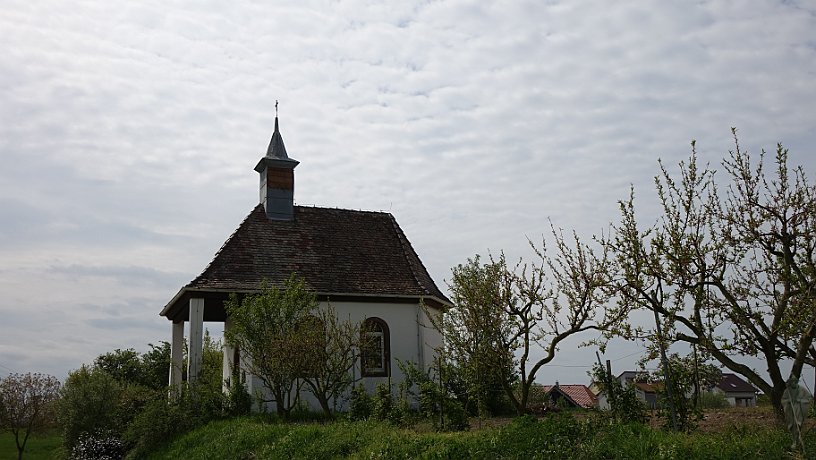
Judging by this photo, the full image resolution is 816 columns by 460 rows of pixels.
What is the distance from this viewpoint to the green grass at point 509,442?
9.19 m

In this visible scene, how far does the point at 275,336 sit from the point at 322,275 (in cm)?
510

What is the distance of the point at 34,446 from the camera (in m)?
34.8

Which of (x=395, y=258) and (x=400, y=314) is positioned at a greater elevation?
(x=395, y=258)

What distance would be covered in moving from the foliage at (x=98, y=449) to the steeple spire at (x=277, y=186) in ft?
29.3

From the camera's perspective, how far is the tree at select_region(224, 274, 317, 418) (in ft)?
59.0

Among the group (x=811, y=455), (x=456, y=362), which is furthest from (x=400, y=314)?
(x=811, y=455)

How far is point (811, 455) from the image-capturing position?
8430 millimetres

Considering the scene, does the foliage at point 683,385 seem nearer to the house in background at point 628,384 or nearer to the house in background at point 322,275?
the house in background at point 628,384

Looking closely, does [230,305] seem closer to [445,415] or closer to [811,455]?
[445,415]

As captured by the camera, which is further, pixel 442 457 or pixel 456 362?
pixel 456 362

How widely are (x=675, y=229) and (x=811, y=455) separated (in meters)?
3.65

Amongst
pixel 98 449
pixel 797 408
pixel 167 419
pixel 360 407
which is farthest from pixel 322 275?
pixel 797 408

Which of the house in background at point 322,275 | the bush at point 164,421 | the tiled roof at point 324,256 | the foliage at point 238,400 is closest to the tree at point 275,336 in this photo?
the foliage at point 238,400

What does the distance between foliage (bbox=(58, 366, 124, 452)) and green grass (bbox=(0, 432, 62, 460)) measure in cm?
831
